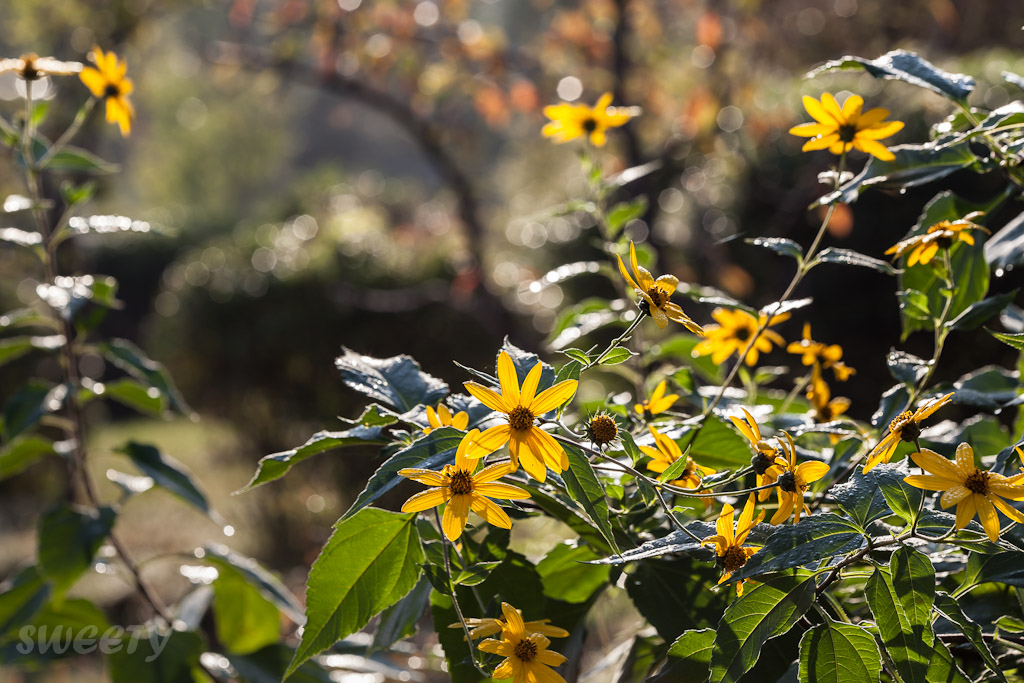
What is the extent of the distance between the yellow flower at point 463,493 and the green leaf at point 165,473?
766 mm

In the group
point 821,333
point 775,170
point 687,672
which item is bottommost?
point 821,333

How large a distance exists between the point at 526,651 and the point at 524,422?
6.8 inches

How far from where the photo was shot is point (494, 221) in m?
8.51

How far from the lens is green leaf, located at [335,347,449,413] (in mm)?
741

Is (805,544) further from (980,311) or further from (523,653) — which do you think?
(980,311)

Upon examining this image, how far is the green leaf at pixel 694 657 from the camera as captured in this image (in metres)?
0.63

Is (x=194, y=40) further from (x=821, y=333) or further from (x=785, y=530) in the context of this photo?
(x=785, y=530)

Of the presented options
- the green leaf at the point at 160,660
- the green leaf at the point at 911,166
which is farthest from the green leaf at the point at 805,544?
the green leaf at the point at 160,660

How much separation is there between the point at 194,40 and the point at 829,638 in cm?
3283

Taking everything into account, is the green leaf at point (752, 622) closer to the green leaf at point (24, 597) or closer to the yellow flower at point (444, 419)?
the yellow flower at point (444, 419)

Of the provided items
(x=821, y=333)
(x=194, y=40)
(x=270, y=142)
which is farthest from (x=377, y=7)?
(x=194, y=40)

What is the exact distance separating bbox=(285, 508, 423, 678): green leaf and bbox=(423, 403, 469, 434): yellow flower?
7 centimetres

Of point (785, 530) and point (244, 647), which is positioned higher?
point (785, 530)

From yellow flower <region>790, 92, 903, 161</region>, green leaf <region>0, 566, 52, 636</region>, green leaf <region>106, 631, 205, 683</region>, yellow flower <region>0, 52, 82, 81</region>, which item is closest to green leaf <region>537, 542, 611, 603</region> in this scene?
yellow flower <region>790, 92, 903, 161</region>
